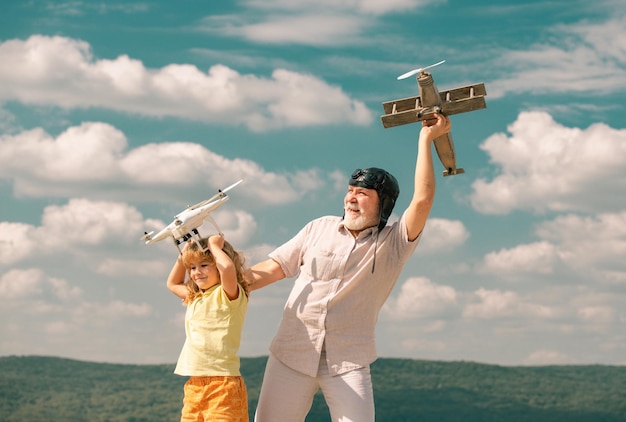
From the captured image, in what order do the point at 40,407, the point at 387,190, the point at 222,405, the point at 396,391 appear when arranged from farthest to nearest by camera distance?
the point at 396,391 < the point at 40,407 < the point at 387,190 < the point at 222,405

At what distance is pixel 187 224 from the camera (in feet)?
23.8

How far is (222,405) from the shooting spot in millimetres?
6762

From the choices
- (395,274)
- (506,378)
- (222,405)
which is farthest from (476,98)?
(506,378)

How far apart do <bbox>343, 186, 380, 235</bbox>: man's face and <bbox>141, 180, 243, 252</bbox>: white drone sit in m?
1.07

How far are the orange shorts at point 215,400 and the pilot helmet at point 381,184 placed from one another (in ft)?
5.69

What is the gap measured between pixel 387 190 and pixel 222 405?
2.13 meters

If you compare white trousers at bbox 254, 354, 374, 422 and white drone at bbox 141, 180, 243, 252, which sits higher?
white drone at bbox 141, 180, 243, 252

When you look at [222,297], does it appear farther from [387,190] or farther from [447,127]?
[447,127]

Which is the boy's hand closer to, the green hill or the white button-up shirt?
the white button-up shirt

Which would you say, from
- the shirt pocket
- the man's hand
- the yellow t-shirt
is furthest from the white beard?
the yellow t-shirt

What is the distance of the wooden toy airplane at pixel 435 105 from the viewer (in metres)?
7.48

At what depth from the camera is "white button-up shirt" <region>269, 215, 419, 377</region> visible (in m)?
7.08

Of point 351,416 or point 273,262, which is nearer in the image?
point 351,416

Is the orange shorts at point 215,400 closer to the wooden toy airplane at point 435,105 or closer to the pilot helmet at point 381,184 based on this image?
the pilot helmet at point 381,184
